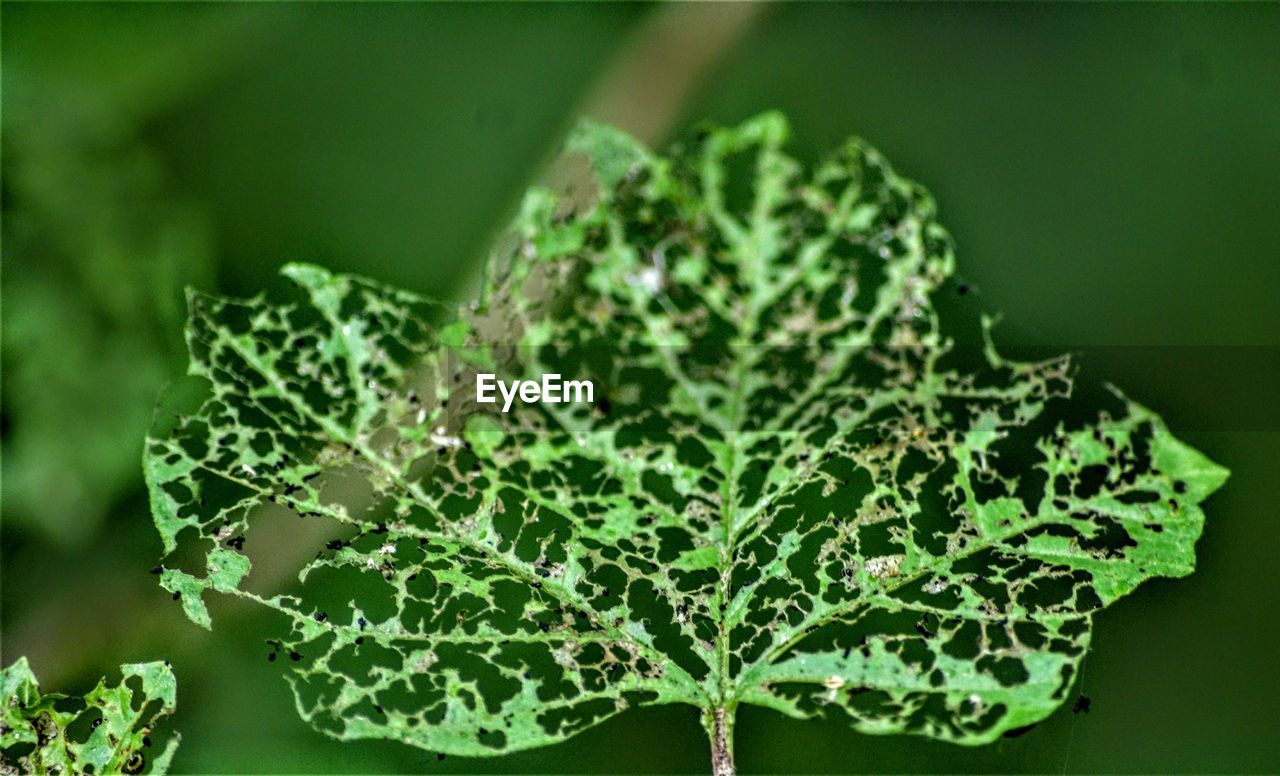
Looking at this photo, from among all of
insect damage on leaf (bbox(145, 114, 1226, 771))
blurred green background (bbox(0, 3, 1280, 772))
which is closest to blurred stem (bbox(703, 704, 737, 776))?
insect damage on leaf (bbox(145, 114, 1226, 771))

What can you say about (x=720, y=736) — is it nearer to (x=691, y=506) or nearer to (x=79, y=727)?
(x=691, y=506)

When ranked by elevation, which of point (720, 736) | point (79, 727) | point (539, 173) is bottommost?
point (79, 727)

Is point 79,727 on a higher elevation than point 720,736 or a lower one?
lower

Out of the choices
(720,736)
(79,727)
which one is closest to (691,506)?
(720,736)

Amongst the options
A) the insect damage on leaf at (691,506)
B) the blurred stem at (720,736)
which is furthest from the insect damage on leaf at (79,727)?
the blurred stem at (720,736)

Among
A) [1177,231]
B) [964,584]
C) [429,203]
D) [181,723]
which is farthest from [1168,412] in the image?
[181,723]

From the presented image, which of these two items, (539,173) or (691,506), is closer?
(691,506)

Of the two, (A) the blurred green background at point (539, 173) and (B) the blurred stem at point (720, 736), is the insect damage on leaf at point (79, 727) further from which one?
(B) the blurred stem at point (720, 736)

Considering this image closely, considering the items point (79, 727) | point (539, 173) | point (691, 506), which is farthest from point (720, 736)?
point (539, 173)
